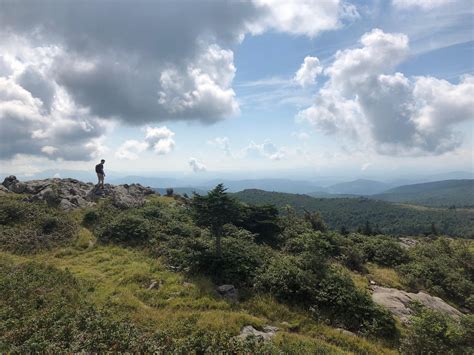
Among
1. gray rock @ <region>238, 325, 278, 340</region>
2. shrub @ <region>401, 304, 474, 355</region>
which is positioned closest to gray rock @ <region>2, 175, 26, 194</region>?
gray rock @ <region>238, 325, 278, 340</region>

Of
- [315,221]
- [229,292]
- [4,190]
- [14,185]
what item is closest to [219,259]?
[229,292]

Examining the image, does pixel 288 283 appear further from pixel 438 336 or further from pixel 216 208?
pixel 438 336

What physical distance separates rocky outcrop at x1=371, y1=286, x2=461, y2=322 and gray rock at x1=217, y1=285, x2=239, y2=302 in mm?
7220

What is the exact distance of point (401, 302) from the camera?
1392 cm

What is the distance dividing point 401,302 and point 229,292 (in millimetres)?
9195

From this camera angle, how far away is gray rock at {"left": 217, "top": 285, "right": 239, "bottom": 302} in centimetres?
1187

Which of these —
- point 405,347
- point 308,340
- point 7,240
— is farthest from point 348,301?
point 7,240

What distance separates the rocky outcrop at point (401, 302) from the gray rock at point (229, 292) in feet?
23.7

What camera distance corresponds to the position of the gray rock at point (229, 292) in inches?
467

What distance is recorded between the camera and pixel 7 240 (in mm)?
16484

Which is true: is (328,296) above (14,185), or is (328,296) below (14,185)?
below

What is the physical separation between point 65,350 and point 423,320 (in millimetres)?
10536

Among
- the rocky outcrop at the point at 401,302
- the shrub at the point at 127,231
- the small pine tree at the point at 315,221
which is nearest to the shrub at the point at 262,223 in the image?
the shrub at the point at 127,231

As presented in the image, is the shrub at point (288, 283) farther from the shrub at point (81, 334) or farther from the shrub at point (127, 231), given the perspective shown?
the shrub at point (127, 231)
